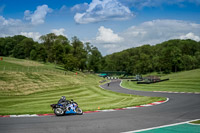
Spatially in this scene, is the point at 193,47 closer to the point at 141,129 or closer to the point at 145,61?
the point at 145,61

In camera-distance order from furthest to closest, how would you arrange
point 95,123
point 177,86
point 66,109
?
point 177,86
point 66,109
point 95,123

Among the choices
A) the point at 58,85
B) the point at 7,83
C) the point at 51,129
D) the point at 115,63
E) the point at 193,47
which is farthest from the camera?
the point at 115,63

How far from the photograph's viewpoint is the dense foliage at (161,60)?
413 ft

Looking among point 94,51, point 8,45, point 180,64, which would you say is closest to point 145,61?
point 180,64

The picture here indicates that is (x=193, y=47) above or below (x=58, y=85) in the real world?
above

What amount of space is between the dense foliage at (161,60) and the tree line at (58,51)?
39703mm

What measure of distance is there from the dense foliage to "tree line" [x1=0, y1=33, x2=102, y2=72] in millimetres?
39703

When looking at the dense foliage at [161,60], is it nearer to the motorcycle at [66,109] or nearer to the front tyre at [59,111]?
the motorcycle at [66,109]

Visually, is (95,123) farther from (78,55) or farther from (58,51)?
(78,55)

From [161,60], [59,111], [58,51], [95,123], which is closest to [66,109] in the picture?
[59,111]

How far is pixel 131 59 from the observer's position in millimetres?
173250

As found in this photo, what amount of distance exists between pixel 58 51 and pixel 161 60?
230ft

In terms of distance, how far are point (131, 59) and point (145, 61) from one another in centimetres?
1926

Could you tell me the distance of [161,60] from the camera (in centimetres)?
13125
